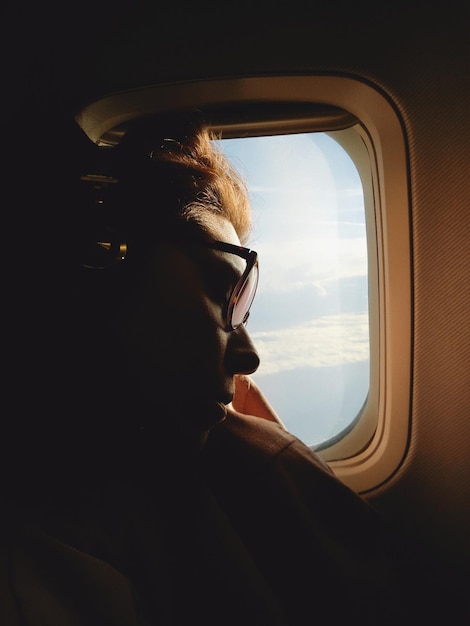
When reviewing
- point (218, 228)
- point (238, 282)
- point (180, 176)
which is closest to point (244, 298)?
point (238, 282)

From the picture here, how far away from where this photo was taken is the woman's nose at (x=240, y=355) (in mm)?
789

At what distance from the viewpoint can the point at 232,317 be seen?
0.78 metres

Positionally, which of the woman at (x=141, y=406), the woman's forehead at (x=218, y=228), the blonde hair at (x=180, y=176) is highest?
the blonde hair at (x=180, y=176)

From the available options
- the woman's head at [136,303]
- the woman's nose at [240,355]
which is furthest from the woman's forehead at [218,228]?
the woman's nose at [240,355]

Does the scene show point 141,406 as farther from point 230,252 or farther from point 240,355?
point 230,252

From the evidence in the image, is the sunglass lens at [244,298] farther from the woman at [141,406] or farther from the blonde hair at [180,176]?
the blonde hair at [180,176]

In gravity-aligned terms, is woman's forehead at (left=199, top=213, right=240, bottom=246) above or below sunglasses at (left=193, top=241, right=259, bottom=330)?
above

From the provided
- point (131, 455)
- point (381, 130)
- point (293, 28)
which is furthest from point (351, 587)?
point (293, 28)

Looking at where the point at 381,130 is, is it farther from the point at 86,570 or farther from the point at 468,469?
the point at 86,570

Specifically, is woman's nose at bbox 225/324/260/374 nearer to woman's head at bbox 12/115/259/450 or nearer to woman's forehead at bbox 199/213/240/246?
woman's head at bbox 12/115/259/450

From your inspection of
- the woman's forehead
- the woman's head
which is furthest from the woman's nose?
the woman's forehead

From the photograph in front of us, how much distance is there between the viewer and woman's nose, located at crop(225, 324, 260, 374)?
789mm

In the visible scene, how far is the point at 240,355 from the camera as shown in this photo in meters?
0.79

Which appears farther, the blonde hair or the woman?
the blonde hair
